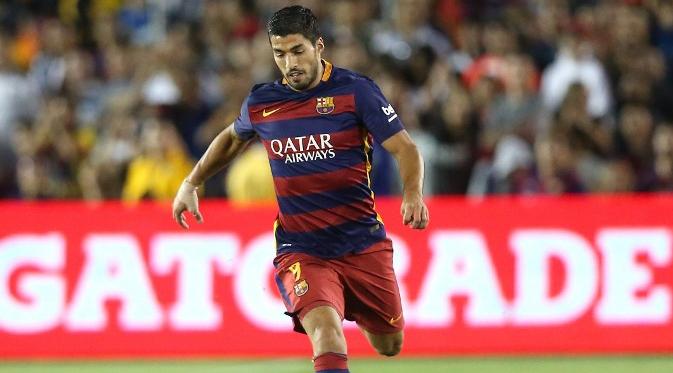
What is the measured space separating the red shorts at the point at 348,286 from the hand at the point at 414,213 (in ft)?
2.16

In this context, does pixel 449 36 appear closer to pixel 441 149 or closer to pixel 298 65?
pixel 441 149

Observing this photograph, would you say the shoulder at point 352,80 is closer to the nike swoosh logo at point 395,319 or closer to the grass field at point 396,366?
the nike swoosh logo at point 395,319

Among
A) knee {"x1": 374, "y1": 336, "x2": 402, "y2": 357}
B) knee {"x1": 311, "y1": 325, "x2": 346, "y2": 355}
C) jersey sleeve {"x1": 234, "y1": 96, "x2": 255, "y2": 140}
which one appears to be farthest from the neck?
knee {"x1": 374, "y1": 336, "x2": 402, "y2": 357}

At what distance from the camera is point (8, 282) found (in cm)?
1084

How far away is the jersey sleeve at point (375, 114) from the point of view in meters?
6.57

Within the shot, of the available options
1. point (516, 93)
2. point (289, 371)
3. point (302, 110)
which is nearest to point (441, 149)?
point (516, 93)

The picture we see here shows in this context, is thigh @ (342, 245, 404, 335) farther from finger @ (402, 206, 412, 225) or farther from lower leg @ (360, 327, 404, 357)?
finger @ (402, 206, 412, 225)

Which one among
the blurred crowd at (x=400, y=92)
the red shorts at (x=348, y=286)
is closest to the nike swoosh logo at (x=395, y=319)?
the red shorts at (x=348, y=286)

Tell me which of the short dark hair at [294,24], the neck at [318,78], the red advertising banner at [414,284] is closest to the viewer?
the short dark hair at [294,24]

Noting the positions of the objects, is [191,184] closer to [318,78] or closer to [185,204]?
[185,204]

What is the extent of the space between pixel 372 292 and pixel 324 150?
0.83m

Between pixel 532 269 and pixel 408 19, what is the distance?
126 inches

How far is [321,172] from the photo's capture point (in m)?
6.75

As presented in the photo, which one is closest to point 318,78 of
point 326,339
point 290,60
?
point 290,60
